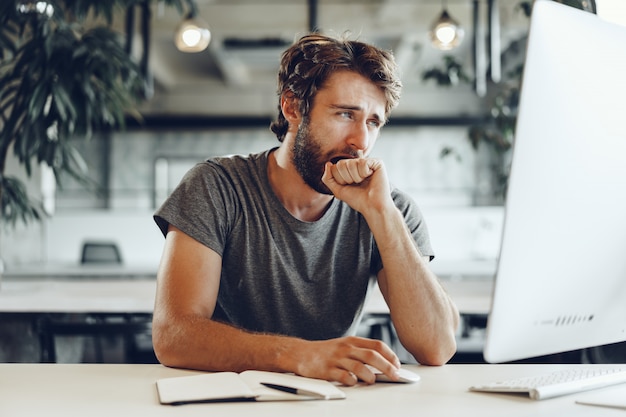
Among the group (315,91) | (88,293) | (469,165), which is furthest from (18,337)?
(469,165)

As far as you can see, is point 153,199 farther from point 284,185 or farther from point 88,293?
point 284,185

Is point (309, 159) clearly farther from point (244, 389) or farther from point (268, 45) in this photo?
point (268, 45)

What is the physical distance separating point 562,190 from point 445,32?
146 inches

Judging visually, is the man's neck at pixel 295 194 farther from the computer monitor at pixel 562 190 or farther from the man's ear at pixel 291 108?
the computer monitor at pixel 562 190

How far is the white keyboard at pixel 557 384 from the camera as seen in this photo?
103 centimetres

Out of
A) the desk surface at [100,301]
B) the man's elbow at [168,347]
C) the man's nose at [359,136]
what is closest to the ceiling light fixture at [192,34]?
the desk surface at [100,301]

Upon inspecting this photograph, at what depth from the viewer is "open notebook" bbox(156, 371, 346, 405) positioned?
3.28ft

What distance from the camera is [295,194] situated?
1.74 m

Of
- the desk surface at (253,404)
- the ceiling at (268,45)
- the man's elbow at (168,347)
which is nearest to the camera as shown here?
the desk surface at (253,404)

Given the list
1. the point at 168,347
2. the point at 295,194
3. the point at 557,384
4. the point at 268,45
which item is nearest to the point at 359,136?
the point at 295,194

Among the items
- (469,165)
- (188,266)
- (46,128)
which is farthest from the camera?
(469,165)

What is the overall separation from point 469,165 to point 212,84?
3.91 meters

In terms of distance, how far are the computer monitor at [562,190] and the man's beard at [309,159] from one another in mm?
796

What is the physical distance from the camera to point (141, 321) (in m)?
2.55
